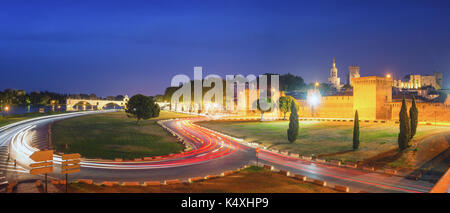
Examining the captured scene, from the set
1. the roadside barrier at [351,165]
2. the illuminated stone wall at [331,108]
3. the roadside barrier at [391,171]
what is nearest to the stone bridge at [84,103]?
the illuminated stone wall at [331,108]

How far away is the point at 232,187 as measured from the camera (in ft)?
50.0

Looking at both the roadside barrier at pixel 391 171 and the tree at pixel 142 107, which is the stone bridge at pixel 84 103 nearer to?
the tree at pixel 142 107

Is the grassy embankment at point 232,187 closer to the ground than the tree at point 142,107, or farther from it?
closer to the ground

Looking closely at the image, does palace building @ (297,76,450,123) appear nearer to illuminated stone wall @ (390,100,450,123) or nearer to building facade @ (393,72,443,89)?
illuminated stone wall @ (390,100,450,123)

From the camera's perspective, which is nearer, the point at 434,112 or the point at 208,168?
the point at 208,168

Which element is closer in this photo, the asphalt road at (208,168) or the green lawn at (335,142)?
the asphalt road at (208,168)

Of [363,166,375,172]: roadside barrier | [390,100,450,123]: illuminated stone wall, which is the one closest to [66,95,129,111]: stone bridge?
[390,100,450,123]: illuminated stone wall

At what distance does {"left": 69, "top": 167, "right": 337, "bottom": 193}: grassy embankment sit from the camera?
14.4 m

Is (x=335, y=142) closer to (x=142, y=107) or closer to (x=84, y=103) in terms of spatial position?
(x=142, y=107)

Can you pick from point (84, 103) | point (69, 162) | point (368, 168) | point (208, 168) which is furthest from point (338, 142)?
point (84, 103)

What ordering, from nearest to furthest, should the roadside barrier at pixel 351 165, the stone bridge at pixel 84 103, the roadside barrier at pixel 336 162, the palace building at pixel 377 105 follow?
the roadside barrier at pixel 351 165 < the roadside barrier at pixel 336 162 < the palace building at pixel 377 105 < the stone bridge at pixel 84 103

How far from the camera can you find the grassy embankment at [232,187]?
47.1ft
